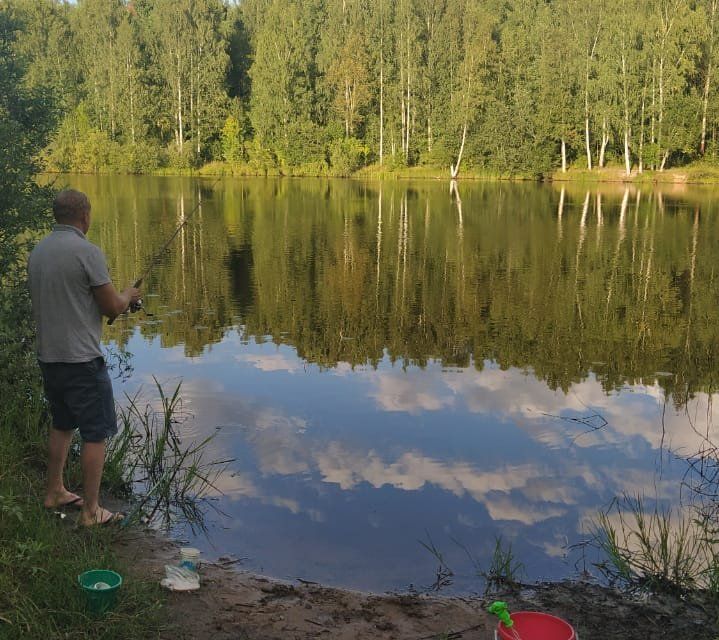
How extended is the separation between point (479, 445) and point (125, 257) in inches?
521

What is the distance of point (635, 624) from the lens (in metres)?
4.40

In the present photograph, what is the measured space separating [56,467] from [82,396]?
60 centimetres

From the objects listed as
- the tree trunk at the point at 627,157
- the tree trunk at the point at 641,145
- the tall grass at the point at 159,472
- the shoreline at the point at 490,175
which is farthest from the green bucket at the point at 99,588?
the tree trunk at the point at 641,145

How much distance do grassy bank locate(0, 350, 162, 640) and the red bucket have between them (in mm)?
1735

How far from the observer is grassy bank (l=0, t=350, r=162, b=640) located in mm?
3590

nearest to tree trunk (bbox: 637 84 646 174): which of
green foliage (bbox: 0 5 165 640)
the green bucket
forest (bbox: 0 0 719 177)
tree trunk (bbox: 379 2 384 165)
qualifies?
forest (bbox: 0 0 719 177)

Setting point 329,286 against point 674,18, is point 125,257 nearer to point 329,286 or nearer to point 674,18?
point 329,286

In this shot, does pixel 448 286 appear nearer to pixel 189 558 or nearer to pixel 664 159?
pixel 189 558

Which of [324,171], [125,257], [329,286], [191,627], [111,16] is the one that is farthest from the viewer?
[111,16]

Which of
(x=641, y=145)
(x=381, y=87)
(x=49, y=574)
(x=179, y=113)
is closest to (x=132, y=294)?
(x=49, y=574)

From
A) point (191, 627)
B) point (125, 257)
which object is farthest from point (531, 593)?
point (125, 257)

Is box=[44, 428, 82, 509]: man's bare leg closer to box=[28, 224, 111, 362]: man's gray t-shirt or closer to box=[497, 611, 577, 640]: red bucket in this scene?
box=[28, 224, 111, 362]: man's gray t-shirt

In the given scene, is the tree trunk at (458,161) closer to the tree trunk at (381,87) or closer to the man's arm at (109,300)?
the tree trunk at (381,87)

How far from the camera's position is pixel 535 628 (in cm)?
387
